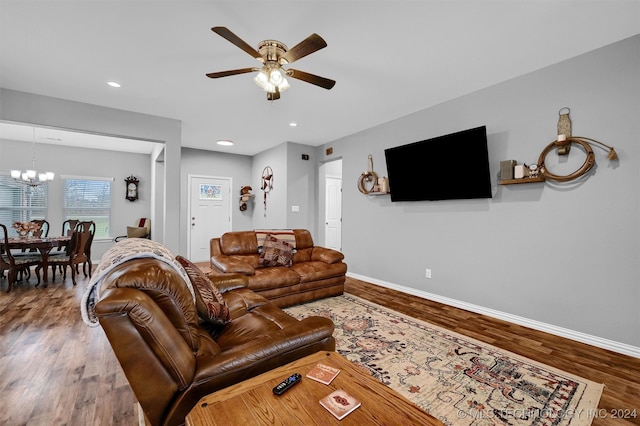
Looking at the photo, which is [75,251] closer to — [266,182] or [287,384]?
[266,182]

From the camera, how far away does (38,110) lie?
11.7 feet

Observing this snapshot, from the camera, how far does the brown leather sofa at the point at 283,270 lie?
3.28 m

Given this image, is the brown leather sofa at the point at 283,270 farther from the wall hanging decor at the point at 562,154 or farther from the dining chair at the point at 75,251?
the dining chair at the point at 75,251

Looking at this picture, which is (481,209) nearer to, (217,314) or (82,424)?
→ (217,314)

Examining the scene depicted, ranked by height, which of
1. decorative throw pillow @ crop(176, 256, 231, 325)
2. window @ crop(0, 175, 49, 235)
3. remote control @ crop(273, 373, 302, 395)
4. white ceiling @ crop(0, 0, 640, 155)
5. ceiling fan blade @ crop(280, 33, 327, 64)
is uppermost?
white ceiling @ crop(0, 0, 640, 155)

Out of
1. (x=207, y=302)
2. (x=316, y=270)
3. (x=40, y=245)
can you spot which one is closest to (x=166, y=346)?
(x=207, y=302)

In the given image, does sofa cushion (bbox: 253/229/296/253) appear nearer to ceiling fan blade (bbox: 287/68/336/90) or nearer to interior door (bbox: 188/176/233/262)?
ceiling fan blade (bbox: 287/68/336/90)

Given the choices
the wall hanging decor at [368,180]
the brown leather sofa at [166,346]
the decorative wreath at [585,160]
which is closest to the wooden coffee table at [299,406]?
the brown leather sofa at [166,346]

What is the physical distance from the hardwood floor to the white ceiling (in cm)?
272

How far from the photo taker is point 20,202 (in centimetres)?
610

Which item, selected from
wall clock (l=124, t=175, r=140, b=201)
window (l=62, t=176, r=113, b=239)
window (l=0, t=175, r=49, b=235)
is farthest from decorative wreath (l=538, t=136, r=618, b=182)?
window (l=0, t=175, r=49, b=235)

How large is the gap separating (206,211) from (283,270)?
416cm

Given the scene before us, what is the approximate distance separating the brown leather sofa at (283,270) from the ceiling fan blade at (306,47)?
2.26 m

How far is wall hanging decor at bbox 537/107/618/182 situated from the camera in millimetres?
2562
